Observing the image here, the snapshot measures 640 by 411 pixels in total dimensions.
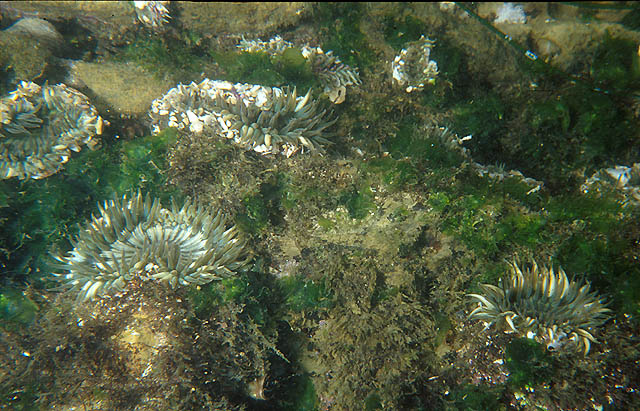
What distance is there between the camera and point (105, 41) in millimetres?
6043

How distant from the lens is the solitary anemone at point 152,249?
3977 millimetres

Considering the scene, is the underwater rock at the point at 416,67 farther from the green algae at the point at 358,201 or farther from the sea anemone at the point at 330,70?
the green algae at the point at 358,201

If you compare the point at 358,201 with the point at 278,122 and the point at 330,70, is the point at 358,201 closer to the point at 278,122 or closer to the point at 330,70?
the point at 278,122

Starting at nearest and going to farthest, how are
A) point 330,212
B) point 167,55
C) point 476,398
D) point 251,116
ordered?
point 476,398
point 330,212
point 251,116
point 167,55

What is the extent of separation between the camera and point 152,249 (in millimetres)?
4090

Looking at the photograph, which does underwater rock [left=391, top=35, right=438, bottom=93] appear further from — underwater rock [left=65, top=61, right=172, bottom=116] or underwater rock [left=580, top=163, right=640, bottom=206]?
underwater rock [left=65, top=61, right=172, bottom=116]

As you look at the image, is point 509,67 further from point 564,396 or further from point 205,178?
A: point 205,178

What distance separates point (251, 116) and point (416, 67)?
8.68 feet

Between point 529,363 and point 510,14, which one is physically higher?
point 510,14

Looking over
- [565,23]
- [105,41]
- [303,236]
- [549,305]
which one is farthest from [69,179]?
[565,23]

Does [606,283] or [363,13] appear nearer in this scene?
[606,283]

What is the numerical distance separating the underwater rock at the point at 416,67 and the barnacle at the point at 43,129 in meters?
4.85

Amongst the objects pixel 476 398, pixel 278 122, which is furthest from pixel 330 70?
pixel 476 398

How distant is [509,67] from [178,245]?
5.54 metres
